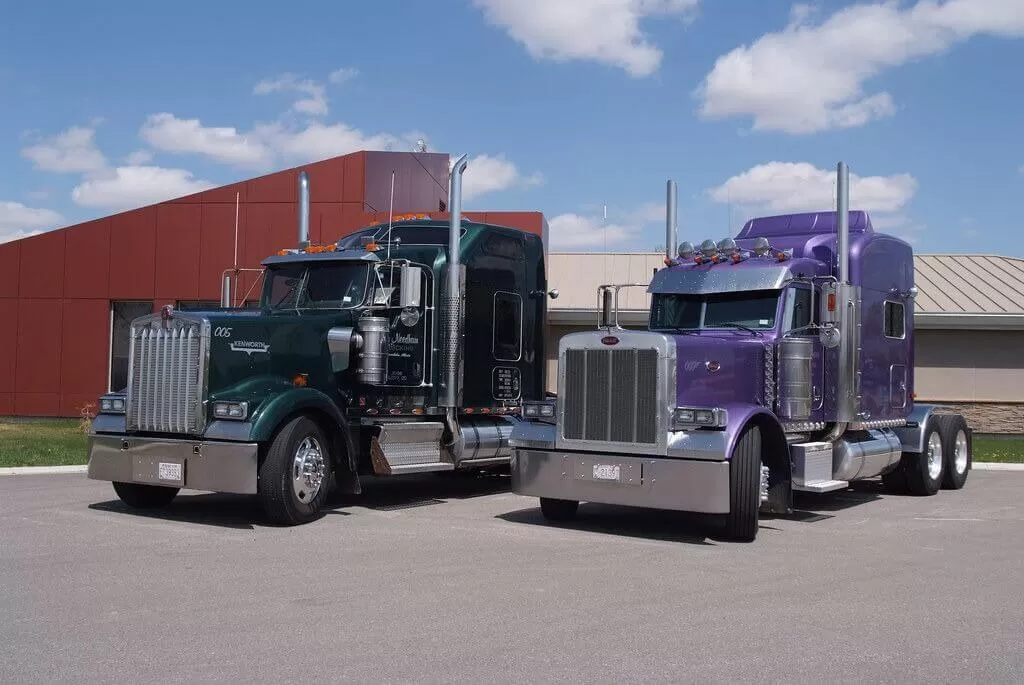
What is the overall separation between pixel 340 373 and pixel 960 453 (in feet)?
29.1

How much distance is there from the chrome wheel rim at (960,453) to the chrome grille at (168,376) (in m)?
10.0

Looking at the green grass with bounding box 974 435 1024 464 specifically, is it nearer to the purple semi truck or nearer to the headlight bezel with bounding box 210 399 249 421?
the purple semi truck

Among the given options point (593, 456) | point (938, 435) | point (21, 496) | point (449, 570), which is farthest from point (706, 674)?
point (938, 435)

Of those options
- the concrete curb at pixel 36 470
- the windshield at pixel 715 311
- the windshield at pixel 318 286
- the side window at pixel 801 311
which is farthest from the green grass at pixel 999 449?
the concrete curb at pixel 36 470

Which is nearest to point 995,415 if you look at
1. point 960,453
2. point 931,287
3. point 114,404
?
point 931,287

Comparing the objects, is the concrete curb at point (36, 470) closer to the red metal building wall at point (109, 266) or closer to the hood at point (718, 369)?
the red metal building wall at point (109, 266)

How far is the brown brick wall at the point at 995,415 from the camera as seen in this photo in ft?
80.6

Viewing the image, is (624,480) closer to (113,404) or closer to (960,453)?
(113,404)

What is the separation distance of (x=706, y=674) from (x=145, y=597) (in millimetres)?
3618

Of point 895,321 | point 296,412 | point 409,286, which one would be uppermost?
point 409,286

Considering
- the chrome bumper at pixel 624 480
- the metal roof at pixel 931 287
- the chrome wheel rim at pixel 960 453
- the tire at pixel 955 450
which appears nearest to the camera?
the chrome bumper at pixel 624 480

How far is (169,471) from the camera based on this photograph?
992cm

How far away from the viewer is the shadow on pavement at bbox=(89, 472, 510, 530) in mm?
10589

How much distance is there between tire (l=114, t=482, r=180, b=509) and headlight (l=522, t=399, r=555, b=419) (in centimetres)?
369
